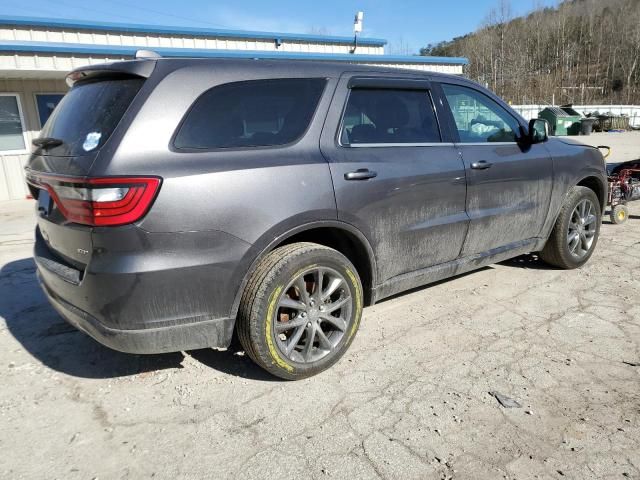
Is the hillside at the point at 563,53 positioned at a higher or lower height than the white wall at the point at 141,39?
higher

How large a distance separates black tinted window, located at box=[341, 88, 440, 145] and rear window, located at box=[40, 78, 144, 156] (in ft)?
4.30

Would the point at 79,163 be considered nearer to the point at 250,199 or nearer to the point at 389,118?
the point at 250,199

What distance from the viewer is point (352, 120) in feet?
10.3

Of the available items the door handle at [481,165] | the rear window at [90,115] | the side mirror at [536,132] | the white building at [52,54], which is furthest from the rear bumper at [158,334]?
the white building at [52,54]

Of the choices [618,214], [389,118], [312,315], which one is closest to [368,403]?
[312,315]

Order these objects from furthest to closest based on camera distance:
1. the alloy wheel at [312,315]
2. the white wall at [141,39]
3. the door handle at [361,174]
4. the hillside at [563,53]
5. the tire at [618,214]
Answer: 1. the hillside at [563,53]
2. the white wall at [141,39]
3. the tire at [618,214]
4. the door handle at [361,174]
5. the alloy wheel at [312,315]

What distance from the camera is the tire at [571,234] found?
4.59 m

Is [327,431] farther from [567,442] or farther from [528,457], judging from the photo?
[567,442]

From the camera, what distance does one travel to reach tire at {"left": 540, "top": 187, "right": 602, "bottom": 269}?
4.59 m

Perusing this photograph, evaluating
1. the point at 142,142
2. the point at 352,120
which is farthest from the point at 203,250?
the point at 352,120

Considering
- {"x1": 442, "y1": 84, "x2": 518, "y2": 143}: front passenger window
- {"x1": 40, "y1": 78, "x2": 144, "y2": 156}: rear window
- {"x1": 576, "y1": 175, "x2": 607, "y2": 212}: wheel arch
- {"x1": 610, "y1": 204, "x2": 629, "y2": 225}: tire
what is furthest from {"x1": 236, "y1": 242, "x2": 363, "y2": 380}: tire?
{"x1": 610, "y1": 204, "x2": 629, "y2": 225}: tire

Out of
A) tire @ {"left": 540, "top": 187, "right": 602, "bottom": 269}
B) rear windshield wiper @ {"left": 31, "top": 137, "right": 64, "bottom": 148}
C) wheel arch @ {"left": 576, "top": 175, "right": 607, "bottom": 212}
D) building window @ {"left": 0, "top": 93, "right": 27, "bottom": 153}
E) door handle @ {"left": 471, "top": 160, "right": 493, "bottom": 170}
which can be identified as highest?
building window @ {"left": 0, "top": 93, "right": 27, "bottom": 153}

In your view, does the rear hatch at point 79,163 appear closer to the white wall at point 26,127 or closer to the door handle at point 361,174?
the door handle at point 361,174

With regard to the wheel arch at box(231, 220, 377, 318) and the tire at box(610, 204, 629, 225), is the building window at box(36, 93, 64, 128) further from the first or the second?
the tire at box(610, 204, 629, 225)
